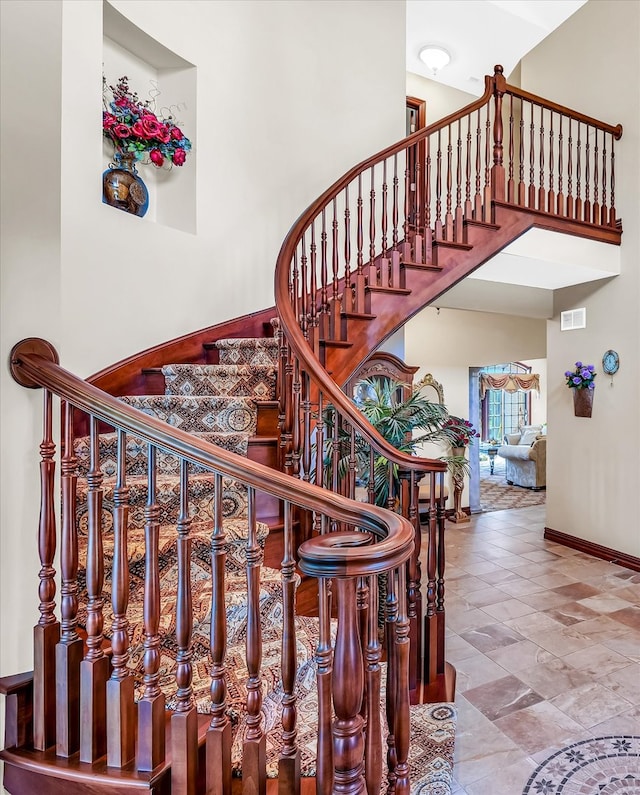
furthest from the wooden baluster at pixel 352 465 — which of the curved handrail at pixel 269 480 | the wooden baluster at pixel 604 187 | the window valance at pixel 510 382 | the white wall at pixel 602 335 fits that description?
the window valance at pixel 510 382

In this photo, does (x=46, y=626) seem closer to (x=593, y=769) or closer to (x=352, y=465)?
(x=352, y=465)

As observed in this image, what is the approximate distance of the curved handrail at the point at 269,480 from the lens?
891 mm

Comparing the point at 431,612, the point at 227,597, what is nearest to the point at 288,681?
the point at 227,597

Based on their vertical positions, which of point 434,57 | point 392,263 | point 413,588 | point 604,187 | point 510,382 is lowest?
point 413,588

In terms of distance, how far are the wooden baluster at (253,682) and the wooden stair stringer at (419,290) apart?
1850 millimetres

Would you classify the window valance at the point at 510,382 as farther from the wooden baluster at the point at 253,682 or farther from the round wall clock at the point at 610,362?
the wooden baluster at the point at 253,682

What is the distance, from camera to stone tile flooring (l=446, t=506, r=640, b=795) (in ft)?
6.53

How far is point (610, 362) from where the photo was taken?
4215 millimetres

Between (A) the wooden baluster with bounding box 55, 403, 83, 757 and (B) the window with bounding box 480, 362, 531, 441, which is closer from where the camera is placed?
(A) the wooden baluster with bounding box 55, 403, 83, 757

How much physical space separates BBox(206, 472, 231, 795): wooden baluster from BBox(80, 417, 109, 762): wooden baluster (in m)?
0.34

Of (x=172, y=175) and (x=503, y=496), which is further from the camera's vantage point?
(x=503, y=496)

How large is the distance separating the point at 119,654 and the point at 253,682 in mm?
380

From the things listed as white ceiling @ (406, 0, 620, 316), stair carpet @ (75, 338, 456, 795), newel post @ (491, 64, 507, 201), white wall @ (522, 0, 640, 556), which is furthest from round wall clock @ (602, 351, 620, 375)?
stair carpet @ (75, 338, 456, 795)

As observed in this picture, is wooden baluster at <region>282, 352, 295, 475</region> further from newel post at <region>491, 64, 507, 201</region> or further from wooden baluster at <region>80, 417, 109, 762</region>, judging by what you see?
newel post at <region>491, 64, 507, 201</region>
